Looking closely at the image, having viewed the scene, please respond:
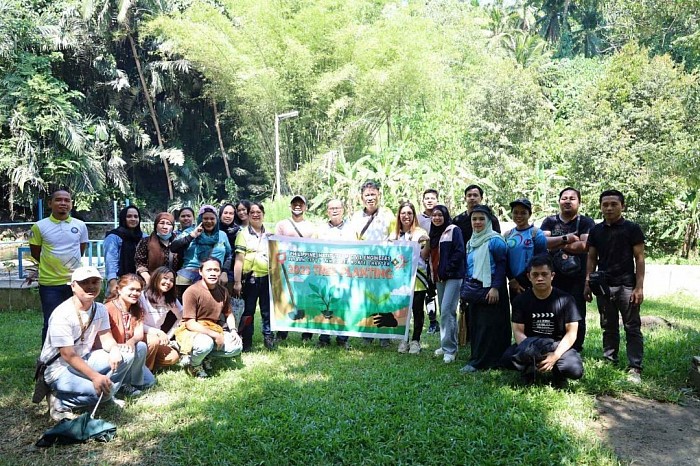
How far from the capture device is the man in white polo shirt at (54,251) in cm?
450

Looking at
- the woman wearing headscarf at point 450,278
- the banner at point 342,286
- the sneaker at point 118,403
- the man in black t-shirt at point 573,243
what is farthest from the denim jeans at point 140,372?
the man in black t-shirt at point 573,243

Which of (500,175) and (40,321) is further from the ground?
(500,175)

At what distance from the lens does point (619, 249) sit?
13.6 ft

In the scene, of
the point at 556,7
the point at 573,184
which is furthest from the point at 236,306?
the point at 556,7

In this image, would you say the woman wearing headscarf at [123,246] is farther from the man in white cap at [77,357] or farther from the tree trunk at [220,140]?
the tree trunk at [220,140]

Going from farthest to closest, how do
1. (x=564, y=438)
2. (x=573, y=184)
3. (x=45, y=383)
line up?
(x=573, y=184) < (x=45, y=383) < (x=564, y=438)

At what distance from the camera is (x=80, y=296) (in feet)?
11.5

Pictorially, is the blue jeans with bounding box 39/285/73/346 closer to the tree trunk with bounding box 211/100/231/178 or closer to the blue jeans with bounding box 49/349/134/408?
the blue jeans with bounding box 49/349/134/408

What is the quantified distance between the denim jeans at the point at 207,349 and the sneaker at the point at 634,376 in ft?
9.70

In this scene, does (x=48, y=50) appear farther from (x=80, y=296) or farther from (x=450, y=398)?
(x=450, y=398)

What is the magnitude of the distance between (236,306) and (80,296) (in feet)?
5.68

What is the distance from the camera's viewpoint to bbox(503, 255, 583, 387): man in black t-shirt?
3.84 meters

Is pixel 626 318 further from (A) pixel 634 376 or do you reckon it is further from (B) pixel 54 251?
(B) pixel 54 251

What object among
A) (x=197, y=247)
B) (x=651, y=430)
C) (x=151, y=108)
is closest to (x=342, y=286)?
(x=197, y=247)
